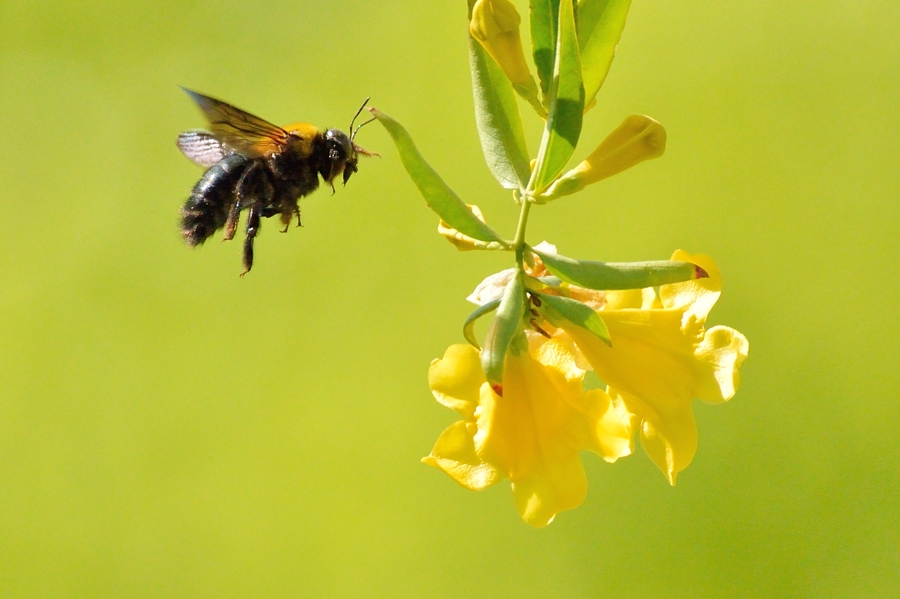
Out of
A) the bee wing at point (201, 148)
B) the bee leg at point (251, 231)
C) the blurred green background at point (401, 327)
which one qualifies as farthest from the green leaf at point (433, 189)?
the blurred green background at point (401, 327)

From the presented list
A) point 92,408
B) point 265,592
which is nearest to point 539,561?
point 265,592

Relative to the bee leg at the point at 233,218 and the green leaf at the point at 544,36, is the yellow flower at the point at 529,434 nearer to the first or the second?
the green leaf at the point at 544,36

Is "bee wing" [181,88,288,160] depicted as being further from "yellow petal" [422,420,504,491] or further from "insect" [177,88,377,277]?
"yellow petal" [422,420,504,491]

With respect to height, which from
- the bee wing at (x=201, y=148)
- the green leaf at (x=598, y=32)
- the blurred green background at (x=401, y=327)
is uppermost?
the green leaf at (x=598, y=32)

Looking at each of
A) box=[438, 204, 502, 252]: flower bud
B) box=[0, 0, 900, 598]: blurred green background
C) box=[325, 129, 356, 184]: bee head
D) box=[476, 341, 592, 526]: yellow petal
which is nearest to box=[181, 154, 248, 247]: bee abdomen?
box=[325, 129, 356, 184]: bee head

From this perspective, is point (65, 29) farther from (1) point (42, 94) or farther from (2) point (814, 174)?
(2) point (814, 174)

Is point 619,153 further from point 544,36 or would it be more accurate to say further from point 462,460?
point 462,460
